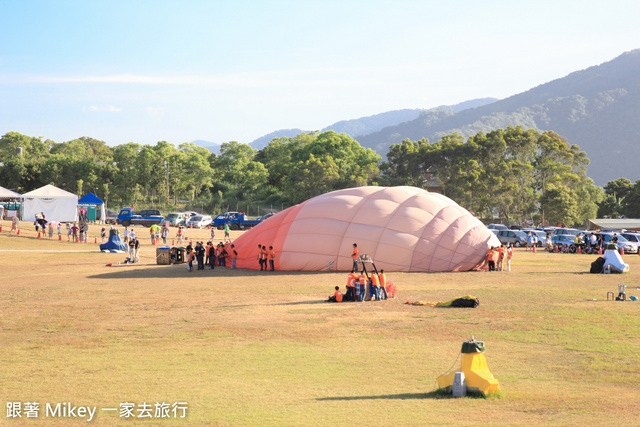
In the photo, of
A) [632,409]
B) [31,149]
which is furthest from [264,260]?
[31,149]

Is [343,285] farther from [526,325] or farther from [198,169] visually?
[198,169]

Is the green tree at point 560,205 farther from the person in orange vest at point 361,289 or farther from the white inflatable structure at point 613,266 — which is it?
the person in orange vest at point 361,289

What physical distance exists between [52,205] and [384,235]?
45.2m

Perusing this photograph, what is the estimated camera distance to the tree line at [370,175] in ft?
268

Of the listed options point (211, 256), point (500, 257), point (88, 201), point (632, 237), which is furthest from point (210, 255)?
point (88, 201)

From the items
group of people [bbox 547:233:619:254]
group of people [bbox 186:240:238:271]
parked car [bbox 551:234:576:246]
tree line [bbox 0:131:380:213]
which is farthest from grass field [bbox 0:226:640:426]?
tree line [bbox 0:131:380:213]

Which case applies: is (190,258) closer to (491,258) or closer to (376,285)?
(376,285)

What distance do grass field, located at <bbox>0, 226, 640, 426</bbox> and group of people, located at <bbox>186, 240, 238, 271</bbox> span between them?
20.6 feet

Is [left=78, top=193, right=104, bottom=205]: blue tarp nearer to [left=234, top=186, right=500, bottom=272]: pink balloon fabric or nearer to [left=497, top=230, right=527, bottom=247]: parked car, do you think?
[left=234, top=186, right=500, bottom=272]: pink balloon fabric

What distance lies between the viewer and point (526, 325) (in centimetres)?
1830

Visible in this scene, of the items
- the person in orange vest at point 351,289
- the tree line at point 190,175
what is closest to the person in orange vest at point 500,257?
the person in orange vest at point 351,289

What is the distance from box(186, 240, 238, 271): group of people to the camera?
35.4 metres

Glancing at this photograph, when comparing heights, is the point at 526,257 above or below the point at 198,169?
below

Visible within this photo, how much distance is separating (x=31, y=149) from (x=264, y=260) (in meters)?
102
